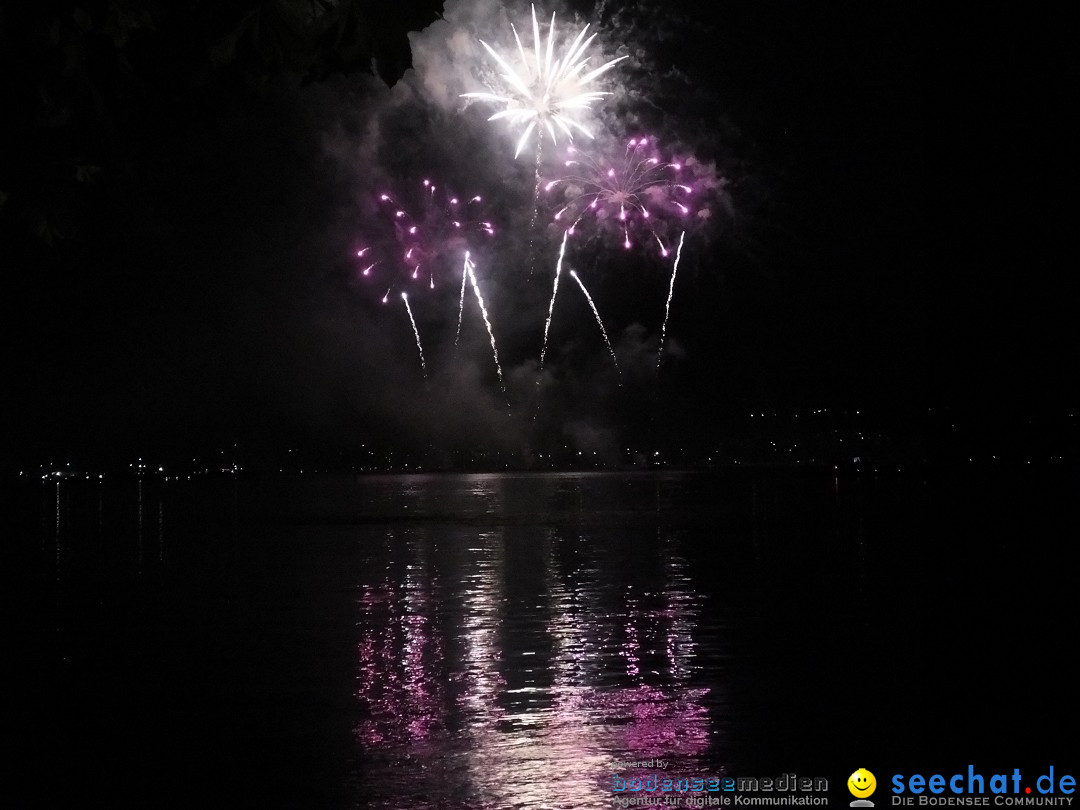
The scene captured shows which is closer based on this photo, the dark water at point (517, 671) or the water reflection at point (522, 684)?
the water reflection at point (522, 684)

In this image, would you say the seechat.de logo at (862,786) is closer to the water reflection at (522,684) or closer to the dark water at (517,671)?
the dark water at (517,671)

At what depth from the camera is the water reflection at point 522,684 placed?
769cm

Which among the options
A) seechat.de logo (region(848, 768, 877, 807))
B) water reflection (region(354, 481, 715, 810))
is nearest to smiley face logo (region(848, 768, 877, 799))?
seechat.de logo (region(848, 768, 877, 807))

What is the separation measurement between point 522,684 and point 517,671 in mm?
699

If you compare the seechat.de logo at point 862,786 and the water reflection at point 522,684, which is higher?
the water reflection at point 522,684

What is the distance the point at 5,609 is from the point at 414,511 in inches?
1334

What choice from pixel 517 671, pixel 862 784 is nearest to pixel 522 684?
pixel 517 671

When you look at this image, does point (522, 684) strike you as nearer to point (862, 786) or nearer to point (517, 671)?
point (517, 671)

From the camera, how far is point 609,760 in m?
8.00

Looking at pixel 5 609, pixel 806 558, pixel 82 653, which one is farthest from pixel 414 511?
pixel 82 653

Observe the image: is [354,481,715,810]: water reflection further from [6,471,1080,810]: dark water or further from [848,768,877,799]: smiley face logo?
[848,768,877,799]: smiley face logo

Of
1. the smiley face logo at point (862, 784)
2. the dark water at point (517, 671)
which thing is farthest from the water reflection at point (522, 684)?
the smiley face logo at point (862, 784)

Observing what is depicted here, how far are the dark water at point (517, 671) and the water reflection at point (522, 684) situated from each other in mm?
36

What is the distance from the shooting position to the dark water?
7.97 meters
